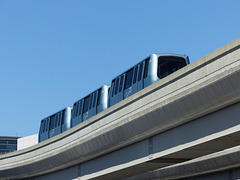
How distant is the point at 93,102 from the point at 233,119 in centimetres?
2025

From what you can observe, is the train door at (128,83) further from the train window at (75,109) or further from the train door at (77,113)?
the train window at (75,109)

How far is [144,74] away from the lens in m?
27.9

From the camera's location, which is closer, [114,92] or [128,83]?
[128,83]

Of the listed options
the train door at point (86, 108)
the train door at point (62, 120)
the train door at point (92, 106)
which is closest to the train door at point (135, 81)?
the train door at point (92, 106)

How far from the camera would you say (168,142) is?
19.1 metres

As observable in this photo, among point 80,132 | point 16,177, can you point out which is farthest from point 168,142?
point 16,177

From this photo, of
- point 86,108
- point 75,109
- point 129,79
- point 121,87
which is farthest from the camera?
point 75,109

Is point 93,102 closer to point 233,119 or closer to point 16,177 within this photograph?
point 16,177

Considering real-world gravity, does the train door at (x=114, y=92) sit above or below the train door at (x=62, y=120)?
below

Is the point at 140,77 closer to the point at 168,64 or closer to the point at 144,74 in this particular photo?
the point at 144,74

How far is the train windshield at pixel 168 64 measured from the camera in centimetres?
2820

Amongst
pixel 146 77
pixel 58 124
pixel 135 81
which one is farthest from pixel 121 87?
pixel 58 124

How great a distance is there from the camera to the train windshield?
92.5ft

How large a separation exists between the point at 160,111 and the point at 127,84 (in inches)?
436
